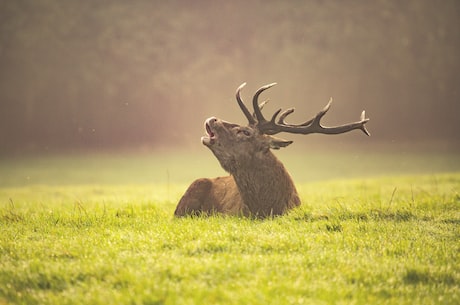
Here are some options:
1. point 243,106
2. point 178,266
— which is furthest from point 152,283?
point 243,106

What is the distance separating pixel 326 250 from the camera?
587 centimetres

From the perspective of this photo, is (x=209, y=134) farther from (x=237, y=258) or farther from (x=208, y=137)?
(x=237, y=258)

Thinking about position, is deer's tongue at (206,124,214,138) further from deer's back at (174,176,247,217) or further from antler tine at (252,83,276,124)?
deer's back at (174,176,247,217)

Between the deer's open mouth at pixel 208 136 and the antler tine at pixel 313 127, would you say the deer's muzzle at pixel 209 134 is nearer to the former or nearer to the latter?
the deer's open mouth at pixel 208 136

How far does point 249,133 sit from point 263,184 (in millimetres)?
800

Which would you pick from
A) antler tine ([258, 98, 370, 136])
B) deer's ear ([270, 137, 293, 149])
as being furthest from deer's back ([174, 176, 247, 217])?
antler tine ([258, 98, 370, 136])

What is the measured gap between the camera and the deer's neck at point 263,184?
304 inches

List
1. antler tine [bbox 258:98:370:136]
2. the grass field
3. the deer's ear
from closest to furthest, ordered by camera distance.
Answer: the grass field
the deer's ear
antler tine [bbox 258:98:370:136]

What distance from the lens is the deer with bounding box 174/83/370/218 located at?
7.68m

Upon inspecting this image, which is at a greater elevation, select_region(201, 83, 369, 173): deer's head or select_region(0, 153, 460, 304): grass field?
select_region(201, 83, 369, 173): deer's head

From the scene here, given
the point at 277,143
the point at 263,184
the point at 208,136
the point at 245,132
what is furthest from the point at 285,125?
the point at 208,136

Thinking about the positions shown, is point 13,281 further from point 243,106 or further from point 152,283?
point 243,106

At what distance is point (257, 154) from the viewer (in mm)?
7738

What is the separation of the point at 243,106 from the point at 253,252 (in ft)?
9.14
